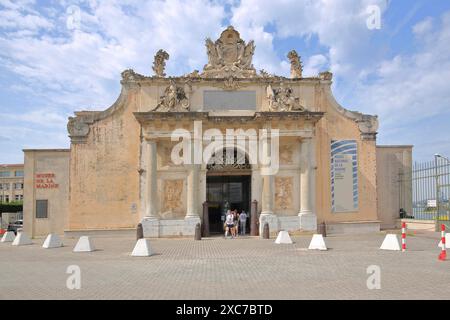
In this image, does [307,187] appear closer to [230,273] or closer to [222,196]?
[222,196]

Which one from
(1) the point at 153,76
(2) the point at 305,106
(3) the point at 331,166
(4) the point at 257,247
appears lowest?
(4) the point at 257,247

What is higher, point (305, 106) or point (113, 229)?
point (305, 106)

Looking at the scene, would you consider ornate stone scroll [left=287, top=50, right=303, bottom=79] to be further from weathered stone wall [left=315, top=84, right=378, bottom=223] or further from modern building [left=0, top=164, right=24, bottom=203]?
modern building [left=0, top=164, right=24, bottom=203]

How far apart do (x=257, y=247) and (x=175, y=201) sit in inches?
304

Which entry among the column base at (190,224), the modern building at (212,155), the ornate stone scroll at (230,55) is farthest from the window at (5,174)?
the column base at (190,224)

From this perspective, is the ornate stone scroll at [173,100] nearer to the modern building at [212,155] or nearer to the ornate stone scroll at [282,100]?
the modern building at [212,155]

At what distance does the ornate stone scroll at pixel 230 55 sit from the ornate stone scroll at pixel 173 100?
6.62ft

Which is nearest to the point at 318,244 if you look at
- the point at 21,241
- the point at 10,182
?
the point at 21,241

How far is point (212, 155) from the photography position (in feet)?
79.8

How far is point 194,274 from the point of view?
36.0ft

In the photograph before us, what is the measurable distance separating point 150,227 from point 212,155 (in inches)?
208

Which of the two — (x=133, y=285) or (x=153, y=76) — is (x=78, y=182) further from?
(x=133, y=285)
